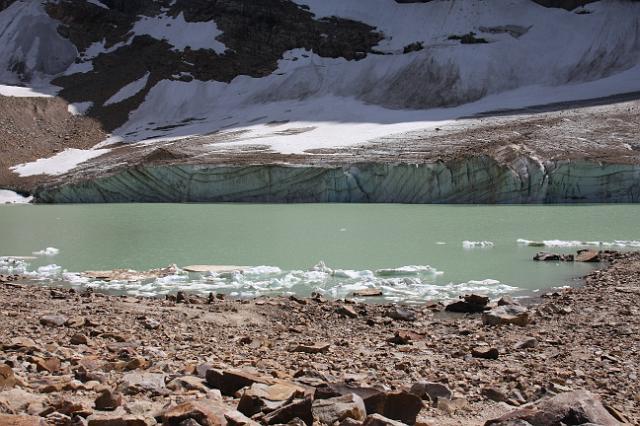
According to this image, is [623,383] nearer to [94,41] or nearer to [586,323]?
[586,323]

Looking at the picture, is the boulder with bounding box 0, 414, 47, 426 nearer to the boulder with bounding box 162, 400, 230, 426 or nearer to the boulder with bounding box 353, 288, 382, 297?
the boulder with bounding box 162, 400, 230, 426

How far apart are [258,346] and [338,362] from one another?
1.03 meters

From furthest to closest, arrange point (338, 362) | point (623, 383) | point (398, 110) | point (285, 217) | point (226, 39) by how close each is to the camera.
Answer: point (226, 39), point (398, 110), point (285, 217), point (338, 362), point (623, 383)

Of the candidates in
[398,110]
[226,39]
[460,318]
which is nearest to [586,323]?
[460,318]

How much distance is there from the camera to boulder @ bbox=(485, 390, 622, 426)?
11.6 feet

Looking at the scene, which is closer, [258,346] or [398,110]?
[258,346]

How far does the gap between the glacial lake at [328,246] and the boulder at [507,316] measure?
6.78ft

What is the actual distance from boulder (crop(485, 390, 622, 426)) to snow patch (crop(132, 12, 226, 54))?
182 feet

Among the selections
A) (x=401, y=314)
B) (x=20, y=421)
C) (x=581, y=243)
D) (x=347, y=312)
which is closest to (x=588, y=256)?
(x=581, y=243)

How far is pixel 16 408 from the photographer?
362 centimetres

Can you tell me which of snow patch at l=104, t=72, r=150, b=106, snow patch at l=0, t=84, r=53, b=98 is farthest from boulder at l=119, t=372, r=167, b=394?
snow patch at l=104, t=72, r=150, b=106

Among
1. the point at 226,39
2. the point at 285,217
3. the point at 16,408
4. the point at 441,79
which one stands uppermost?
the point at 226,39

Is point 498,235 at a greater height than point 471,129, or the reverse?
point 471,129

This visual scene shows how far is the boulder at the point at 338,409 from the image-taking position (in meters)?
3.66
